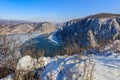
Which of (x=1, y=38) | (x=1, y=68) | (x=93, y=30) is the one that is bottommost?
(x=93, y=30)

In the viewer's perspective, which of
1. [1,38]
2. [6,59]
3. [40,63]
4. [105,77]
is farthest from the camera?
[1,38]

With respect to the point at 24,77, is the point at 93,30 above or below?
below

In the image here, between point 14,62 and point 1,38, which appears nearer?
point 14,62

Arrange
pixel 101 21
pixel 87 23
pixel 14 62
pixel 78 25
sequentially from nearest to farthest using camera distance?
pixel 14 62 → pixel 101 21 → pixel 87 23 → pixel 78 25

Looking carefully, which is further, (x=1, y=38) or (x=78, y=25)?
(x=78, y=25)

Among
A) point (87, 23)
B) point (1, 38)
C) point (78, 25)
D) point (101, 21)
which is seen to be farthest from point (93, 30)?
point (1, 38)

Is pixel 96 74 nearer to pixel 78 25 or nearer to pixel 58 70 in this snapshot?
pixel 58 70

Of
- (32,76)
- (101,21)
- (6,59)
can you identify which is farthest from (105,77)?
(101,21)

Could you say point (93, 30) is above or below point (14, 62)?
below

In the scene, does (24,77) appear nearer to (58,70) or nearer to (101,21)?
(58,70)
